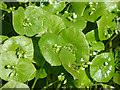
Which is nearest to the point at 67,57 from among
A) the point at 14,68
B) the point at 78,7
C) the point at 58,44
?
the point at 58,44

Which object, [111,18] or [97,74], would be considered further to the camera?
[111,18]

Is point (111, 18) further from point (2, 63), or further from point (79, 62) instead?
point (2, 63)

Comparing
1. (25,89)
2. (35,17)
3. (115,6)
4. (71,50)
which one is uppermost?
(115,6)

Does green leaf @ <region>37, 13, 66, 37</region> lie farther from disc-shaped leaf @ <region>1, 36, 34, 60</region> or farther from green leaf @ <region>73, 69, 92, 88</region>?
green leaf @ <region>73, 69, 92, 88</region>

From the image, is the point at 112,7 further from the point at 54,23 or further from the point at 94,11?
the point at 54,23

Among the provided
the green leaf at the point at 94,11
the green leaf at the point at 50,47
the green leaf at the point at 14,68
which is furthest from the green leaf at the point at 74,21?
the green leaf at the point at 14,68

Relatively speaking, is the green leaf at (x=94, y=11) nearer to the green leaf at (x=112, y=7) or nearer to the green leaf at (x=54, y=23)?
the green leaf at (x=112, y=7)

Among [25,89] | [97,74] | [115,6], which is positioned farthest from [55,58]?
[115,6]
